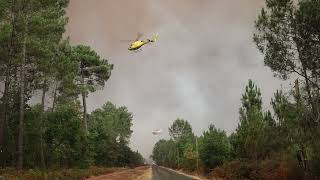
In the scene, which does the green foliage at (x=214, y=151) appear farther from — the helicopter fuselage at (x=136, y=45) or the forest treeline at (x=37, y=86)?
the helicopter fuselage at (x=136, y=45)

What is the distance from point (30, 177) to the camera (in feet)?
108

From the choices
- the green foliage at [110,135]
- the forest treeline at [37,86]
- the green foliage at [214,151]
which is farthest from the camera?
the green foliage at [110,135]

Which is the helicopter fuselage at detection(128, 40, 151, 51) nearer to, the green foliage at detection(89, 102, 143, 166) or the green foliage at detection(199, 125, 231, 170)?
the green foliage at detection(199, 125, 231, 170)

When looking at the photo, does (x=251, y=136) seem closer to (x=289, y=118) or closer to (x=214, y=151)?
(x=289, y=118)

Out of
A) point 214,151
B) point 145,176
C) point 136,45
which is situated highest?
point 136,45

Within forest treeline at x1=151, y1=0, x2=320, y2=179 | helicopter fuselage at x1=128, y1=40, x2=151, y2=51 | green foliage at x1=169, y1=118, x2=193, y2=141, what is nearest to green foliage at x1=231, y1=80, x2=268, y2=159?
forest treeline at x1=151, y1=0, x2=320, y2=179

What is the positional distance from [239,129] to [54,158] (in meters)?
23.4

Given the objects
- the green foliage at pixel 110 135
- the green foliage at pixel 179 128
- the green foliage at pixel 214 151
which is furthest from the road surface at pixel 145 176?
the green foliage at pixel 179 128

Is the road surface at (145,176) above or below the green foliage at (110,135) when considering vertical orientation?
below

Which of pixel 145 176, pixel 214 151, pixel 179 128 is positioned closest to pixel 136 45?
pixel 145 176

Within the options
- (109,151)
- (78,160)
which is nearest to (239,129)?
(78,160)

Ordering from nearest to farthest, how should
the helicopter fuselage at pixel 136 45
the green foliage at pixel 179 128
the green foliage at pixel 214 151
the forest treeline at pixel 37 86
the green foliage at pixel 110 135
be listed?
the helicopter fuselage at pixel 136 45
the forest treeline at pixel 37 86
the green foliage at pixel 214 151
the green foliage at pixel 110 135
the green foliage at pixel 179 128

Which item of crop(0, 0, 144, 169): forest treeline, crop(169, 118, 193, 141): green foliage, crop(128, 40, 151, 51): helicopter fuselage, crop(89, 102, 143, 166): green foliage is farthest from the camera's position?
crop(169, 118, 193, 141): green foliage

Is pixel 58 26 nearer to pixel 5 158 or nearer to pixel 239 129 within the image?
pixel 5 158
